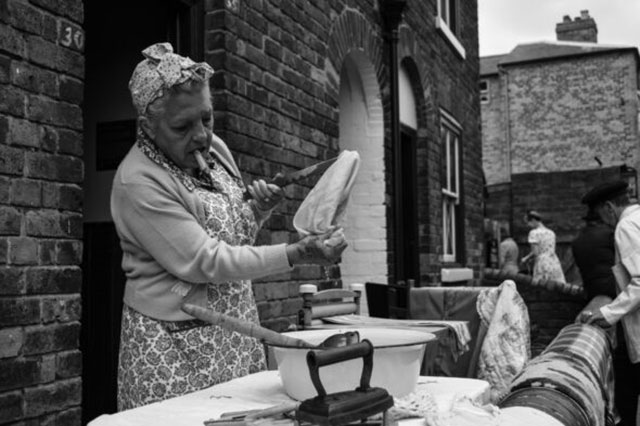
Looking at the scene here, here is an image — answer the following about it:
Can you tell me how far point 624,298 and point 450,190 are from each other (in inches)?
199

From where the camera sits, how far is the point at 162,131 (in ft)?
7.17

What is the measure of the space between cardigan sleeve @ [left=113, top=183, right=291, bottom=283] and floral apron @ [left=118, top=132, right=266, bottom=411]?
150 mm

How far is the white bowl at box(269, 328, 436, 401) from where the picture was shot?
1.48 metres

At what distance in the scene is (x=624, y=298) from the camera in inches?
171

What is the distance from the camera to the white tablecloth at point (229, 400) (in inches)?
57.6

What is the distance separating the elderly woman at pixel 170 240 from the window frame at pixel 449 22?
702cm

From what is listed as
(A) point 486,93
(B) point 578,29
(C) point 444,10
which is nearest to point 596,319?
(C) point 444,10

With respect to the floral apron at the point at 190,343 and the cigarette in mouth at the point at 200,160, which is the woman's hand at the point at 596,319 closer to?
the floral apron at the point at 190,343

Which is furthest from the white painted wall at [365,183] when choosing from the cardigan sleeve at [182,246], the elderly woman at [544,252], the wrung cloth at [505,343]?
the elderly woman at [544,252]

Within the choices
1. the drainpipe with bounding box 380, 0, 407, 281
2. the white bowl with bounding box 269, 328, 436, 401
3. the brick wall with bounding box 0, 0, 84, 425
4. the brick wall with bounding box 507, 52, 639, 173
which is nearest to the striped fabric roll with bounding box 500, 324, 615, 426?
the white bowl with bounding box 269, 328, 436, 401

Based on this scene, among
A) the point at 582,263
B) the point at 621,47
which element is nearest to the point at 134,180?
the point at 582,263

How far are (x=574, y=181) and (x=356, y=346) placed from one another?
1027 inches

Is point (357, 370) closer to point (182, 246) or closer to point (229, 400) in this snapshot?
A: point (229, 400)

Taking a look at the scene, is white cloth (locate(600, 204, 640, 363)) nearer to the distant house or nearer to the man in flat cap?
the man in flat cap
